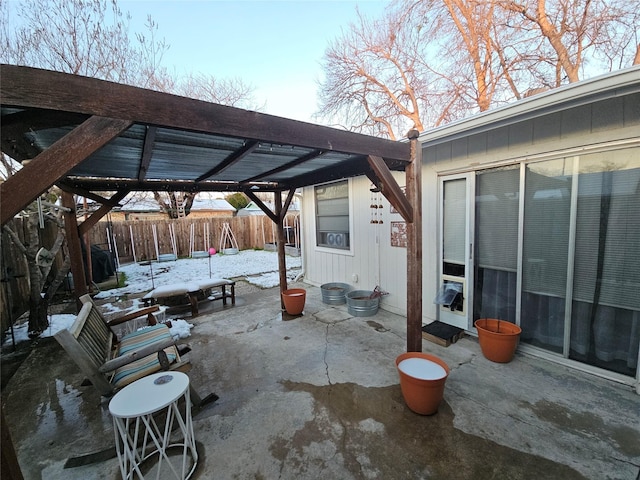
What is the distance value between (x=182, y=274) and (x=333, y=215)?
529 centimetres

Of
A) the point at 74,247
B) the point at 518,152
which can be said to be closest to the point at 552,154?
the point at 518,152

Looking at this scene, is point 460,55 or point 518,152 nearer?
point 518,152

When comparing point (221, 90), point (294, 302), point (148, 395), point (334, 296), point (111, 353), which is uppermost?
point (221, 90)

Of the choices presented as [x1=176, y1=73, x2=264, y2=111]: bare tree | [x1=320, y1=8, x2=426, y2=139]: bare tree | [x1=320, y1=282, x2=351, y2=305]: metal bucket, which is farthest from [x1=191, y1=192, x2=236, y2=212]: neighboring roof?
[x1=320, y1=282, x2=351, y2=305]: metal bucket

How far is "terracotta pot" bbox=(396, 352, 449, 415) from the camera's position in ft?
6.73

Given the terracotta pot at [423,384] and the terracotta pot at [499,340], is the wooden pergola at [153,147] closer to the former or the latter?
the terracotta pot at [423,384]

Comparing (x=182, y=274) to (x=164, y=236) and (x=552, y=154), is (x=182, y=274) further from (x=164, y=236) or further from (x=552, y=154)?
(x=552, y=154)

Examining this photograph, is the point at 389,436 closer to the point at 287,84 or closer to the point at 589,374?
the point at 589,374

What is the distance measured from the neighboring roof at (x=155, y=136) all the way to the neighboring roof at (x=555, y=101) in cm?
75

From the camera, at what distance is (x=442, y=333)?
3369mm

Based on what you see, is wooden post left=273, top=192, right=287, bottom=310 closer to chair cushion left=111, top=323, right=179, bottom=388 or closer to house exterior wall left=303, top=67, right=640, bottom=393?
house exterior wall left=303, top=67, right=640, bottom=393

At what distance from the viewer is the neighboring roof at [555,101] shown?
6.21 ft

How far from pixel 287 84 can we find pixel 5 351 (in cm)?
826

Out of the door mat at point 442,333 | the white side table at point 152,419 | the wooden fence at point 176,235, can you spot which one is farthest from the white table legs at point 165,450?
the wooden fence at point 176,235
